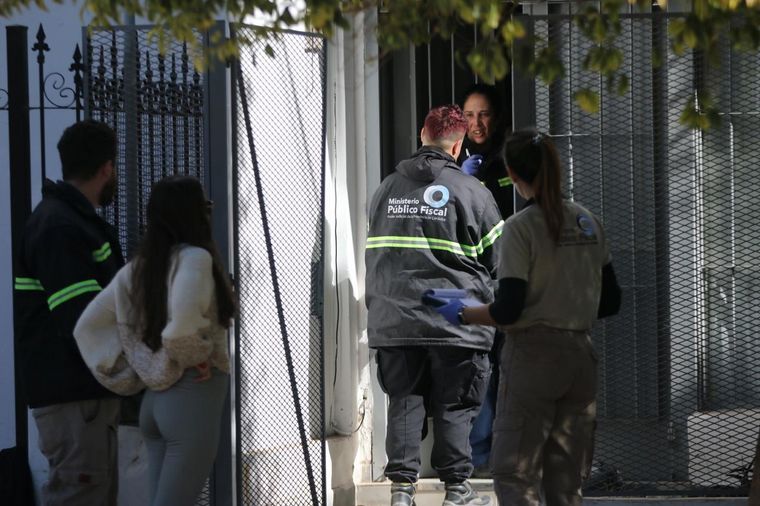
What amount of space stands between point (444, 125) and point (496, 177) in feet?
2.61

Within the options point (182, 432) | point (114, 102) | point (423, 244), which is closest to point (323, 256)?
point (423, 244)

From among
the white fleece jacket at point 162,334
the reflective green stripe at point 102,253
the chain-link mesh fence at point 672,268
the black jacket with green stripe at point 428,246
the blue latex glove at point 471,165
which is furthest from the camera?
the blue latex glove at point 471,165

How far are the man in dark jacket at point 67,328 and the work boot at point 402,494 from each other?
6.92 feet

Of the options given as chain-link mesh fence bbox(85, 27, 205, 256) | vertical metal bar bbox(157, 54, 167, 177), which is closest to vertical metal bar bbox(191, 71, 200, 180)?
chain-link mesh fence bbox(85, 27, 205, 256)

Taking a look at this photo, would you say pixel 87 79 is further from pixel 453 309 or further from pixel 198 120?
pixel 453 309

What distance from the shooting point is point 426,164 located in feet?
25.0

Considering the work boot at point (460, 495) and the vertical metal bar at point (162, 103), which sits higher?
the vertical metal bar at point (162, 103)

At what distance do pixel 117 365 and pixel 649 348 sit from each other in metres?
3.34

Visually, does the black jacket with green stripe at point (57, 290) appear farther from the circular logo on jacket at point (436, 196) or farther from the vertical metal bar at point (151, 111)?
the circular logo on jacket at point (436, 196)

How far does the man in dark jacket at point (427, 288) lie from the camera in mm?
7559

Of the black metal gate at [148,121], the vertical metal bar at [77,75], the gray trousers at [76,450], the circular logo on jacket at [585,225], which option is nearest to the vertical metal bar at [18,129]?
the vertical metal bar at [77,75]

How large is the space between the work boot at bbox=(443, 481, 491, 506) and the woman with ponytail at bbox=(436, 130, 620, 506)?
72.5 inches

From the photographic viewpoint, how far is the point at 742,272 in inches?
309

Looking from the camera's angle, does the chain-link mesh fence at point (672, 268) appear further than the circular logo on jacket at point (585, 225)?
Yes
